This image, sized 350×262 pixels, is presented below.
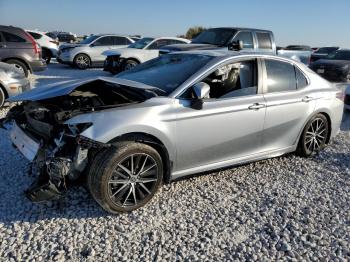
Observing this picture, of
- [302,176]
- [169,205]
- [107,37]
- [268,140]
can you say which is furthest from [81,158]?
[107,37]

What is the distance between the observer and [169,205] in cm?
394

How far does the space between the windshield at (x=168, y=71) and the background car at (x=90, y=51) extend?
12230 millimetres

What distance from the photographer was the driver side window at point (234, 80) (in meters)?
4.30

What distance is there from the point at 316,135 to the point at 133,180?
3133mm

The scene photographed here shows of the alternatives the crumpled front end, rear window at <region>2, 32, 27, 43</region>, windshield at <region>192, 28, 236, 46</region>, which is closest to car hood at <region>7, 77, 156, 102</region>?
the crumpled front end

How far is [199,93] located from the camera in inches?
153

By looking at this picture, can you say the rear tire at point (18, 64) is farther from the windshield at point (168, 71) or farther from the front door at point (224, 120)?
the front door at point (224, 120)

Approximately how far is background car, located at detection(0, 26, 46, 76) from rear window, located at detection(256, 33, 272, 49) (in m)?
6.79

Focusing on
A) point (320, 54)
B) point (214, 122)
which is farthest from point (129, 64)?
point (214, 122)

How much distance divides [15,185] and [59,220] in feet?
3.16

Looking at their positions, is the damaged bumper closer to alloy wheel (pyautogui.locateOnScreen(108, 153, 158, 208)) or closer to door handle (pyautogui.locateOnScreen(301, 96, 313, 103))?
alloy wheel (pyautogui.locateOnScreen(108, 153, 158, 208))

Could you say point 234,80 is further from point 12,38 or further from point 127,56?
point 127,56

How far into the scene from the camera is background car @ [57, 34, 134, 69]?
16.5 metres

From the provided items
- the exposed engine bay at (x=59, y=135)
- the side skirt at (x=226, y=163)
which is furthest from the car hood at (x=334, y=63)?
the exposed engine bay at (x=59, y=135)
